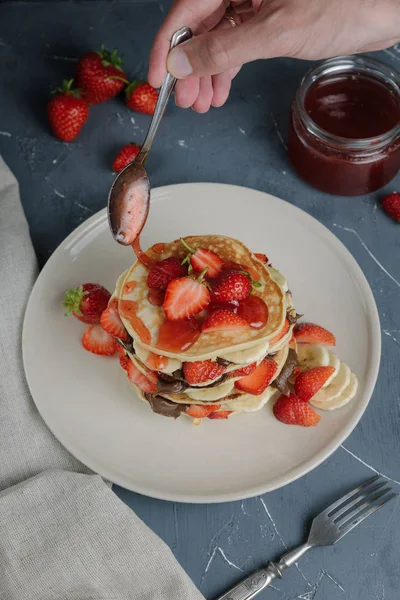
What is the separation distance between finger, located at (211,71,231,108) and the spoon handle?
1.72ft

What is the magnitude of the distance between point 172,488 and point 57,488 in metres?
0.40

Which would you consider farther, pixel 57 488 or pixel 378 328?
pixel 378 328

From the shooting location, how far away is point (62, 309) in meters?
3.09

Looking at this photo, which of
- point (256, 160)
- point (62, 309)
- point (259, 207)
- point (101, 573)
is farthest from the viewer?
point (256, 160)

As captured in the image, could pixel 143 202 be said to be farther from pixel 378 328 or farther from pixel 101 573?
pixel 101 573

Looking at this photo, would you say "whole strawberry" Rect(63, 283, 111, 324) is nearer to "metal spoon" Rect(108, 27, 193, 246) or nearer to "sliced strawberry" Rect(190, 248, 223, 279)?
"metal spoon" Rect(108, 27, 193, 246)

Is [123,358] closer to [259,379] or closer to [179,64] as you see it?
[259,379]

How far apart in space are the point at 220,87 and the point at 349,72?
59 centimetres

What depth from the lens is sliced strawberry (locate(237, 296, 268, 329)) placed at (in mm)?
2584

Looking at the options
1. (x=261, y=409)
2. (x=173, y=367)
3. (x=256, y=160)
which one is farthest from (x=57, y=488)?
(x=256, y=160)

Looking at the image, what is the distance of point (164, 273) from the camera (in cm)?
264

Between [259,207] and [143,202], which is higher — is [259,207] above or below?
below

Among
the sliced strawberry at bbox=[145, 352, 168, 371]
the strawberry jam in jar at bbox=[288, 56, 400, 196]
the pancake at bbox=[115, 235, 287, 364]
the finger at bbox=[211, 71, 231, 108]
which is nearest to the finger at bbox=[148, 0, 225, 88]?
the finger at bbox=[211, 71, 231, 108]

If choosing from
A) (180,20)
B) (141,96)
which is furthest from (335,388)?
(141,96)
